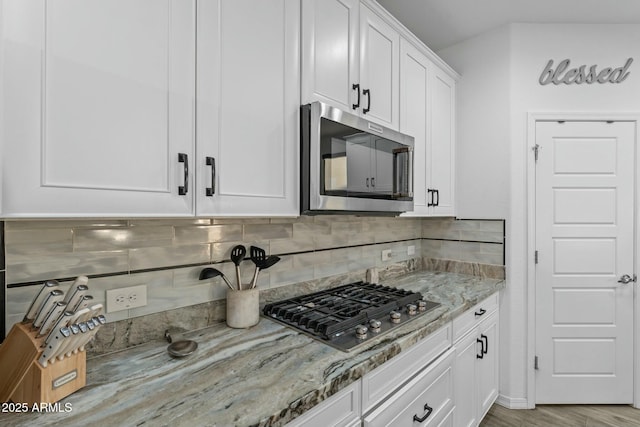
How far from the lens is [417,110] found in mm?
2164

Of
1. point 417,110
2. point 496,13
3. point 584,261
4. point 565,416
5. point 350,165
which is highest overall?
point 496,13

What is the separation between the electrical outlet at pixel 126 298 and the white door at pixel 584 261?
2531 millimetres

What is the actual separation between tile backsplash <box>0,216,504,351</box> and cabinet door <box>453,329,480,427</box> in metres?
0.73

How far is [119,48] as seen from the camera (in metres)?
0.89

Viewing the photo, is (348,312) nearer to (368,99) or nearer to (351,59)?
(368,99)

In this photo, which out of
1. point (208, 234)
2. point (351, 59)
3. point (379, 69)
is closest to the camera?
point (208, 234)

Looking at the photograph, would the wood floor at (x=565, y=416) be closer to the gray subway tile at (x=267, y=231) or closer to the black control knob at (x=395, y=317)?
the black control knob at (x=395, y=317)

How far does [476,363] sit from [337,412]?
1373 mm

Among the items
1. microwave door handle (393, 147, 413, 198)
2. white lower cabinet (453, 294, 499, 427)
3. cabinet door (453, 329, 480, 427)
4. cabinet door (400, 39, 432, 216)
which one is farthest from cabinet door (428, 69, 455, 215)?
cabinet door (453, 329, 480, 427)

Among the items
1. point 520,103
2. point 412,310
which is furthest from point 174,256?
point 520,103

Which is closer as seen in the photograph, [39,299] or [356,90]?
[39,299]

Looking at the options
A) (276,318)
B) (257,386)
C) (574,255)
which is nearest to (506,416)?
(574,255)

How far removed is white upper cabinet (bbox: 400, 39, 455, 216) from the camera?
2.07 m

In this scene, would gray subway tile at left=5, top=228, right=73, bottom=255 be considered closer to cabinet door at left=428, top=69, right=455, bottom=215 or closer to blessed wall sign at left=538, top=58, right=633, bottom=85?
cabinet door at left=428, top=69, right=455, bottom=215
